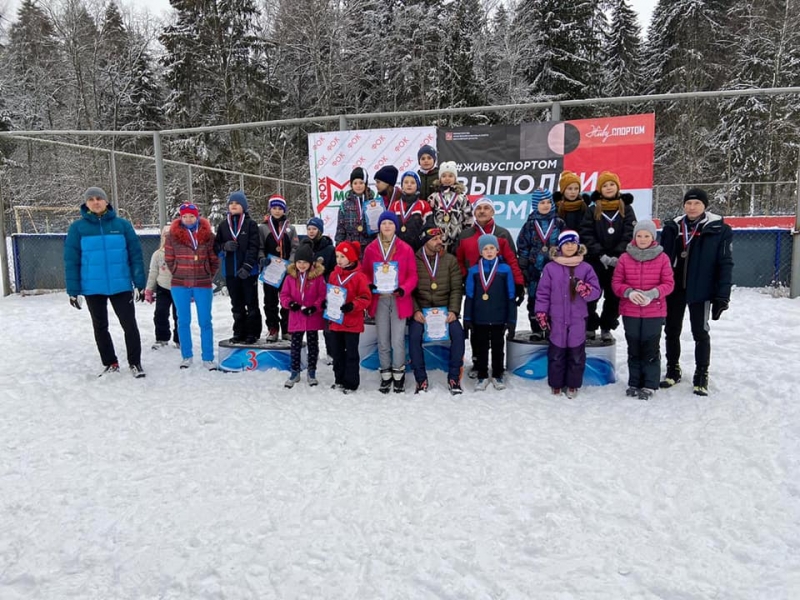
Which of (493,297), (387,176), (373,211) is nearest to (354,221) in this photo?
(373,211)

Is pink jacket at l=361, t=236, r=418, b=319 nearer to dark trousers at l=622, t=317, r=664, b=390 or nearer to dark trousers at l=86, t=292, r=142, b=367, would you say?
dark trousers at l=622, t=317, r=664, b=390

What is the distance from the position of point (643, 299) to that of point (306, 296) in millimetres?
3014

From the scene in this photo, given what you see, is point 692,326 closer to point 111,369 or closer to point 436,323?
point 436,323

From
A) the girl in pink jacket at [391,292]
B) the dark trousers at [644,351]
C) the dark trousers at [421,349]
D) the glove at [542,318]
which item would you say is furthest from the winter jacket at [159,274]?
the dark trousers at [644,351]

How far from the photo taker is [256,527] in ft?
9.16

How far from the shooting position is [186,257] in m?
5.52

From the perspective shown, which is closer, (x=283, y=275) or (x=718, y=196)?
(x=283, y=275)

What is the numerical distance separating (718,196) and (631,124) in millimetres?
17401

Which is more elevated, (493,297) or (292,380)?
(493,297)

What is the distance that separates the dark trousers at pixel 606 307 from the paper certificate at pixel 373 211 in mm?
2178

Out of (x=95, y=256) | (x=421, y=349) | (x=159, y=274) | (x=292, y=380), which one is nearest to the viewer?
(x=421, y=349)

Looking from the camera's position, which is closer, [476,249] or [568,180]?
[476,249]

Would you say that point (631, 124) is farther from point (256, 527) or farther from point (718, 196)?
point (718, 196)

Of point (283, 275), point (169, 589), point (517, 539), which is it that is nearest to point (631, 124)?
point (283, 275)
